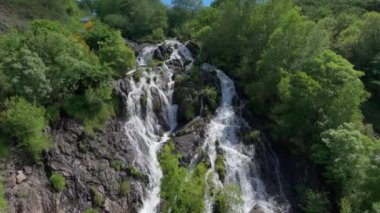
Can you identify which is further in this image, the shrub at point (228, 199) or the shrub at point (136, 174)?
the shrub at point (136, 174)

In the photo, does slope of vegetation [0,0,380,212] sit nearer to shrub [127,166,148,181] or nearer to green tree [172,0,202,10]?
shrub [127,166,148,181]

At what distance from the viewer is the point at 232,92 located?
4478cm

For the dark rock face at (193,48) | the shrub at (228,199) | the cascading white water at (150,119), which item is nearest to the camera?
the shrub at (228,199)

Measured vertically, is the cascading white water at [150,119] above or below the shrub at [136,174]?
above

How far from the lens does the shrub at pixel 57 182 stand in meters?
28.4

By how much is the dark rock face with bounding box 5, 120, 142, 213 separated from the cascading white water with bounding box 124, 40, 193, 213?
38.1 inches

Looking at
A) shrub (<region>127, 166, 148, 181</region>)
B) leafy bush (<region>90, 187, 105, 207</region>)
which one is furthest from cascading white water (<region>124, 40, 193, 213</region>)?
leafy bush (<region>90, 187, 105, 207</region>)

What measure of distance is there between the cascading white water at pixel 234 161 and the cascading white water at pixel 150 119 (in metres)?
4.05

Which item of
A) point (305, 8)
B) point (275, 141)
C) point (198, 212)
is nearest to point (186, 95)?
point (275, 141)

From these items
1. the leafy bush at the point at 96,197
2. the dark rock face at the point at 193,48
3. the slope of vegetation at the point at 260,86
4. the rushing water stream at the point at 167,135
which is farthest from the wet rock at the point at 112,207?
the dark rock face at the point at 193,48

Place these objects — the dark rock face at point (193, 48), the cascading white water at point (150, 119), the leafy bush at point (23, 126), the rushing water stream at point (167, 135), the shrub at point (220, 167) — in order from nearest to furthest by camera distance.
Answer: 1. the leafy bush at point (23, 126)
2. the cascading white water at point (150, 119)
3. the rushing water stream at point (167, 135)
4. the shrub at point (220, 167)
5. the dark rock face at point (193, 48)

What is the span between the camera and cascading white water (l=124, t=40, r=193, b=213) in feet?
108

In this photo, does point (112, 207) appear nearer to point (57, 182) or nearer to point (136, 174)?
point (136, 174)

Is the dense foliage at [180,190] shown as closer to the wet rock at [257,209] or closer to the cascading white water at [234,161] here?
the cascading white water at [234,161]
